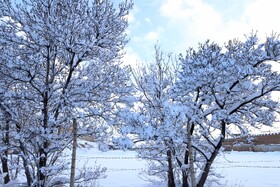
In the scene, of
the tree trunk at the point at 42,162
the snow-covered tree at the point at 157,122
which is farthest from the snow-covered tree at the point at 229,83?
the tree trunk at the point at 42,162

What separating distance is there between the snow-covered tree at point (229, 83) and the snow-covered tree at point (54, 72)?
1620mm

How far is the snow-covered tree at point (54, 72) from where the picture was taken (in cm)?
582

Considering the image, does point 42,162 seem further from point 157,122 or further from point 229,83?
point 229,83

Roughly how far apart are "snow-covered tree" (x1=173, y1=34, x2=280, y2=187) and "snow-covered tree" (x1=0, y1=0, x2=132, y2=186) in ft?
5.31

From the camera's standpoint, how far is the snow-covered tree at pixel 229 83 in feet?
19.3

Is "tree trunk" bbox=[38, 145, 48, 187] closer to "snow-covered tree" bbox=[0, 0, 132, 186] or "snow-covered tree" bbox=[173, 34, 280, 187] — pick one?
"snow-covered tree" bbox=[0, 0, 132, 186]

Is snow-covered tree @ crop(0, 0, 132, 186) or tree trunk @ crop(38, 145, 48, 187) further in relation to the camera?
tree trunk @ crop(38, 145, 48, 187)

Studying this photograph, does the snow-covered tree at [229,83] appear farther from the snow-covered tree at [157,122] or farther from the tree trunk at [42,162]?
the tree trunk at [42,162]

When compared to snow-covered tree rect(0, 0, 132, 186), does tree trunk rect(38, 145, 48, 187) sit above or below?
below

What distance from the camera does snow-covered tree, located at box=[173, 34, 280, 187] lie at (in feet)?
19.3

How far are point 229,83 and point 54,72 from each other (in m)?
4.13

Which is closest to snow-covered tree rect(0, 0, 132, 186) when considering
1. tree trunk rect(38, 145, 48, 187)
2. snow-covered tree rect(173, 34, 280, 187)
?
tree trunk rect(38, 145, 48, 187)

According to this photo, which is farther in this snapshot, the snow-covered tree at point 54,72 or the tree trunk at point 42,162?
the tree trunk at point 42,162

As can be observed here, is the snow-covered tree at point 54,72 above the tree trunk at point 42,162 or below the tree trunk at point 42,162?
above
